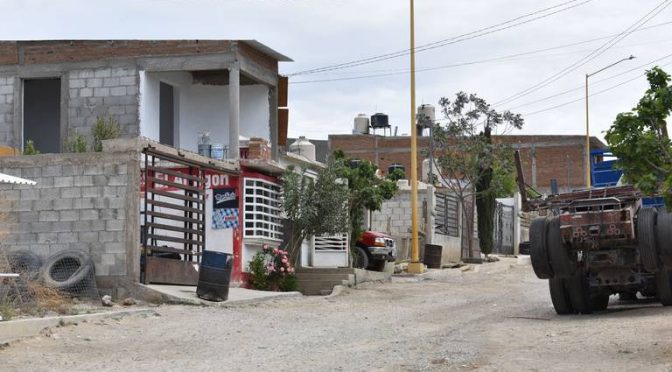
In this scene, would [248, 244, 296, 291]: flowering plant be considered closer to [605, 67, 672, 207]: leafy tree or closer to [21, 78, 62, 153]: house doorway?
[21, 78, 62, 153]: house doorway

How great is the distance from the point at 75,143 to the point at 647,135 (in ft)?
48.4

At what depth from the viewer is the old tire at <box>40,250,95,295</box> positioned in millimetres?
18297

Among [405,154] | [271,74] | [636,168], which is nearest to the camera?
[636,168]

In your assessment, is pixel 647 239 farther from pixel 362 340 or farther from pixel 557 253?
pixel 362 340

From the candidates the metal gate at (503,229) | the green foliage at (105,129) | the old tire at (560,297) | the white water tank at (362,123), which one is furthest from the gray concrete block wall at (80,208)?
the white water tank at (362,123)

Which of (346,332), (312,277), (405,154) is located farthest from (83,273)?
(405,154)

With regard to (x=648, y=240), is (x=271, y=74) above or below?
above

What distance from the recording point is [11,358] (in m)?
12.3

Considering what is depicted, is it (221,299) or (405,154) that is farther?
(405,154)

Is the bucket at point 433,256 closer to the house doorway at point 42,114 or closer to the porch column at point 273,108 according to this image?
the porch column at point 273,108

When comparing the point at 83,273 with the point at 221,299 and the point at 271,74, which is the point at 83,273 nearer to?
the point at 221,299

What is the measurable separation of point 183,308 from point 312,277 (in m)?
7.80

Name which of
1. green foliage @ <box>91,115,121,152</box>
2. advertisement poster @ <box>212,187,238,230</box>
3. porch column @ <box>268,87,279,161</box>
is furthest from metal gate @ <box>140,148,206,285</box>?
porch column @ <box>268,87,279,161</box>

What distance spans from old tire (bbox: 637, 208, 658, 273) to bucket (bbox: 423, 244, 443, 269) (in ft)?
56.2
